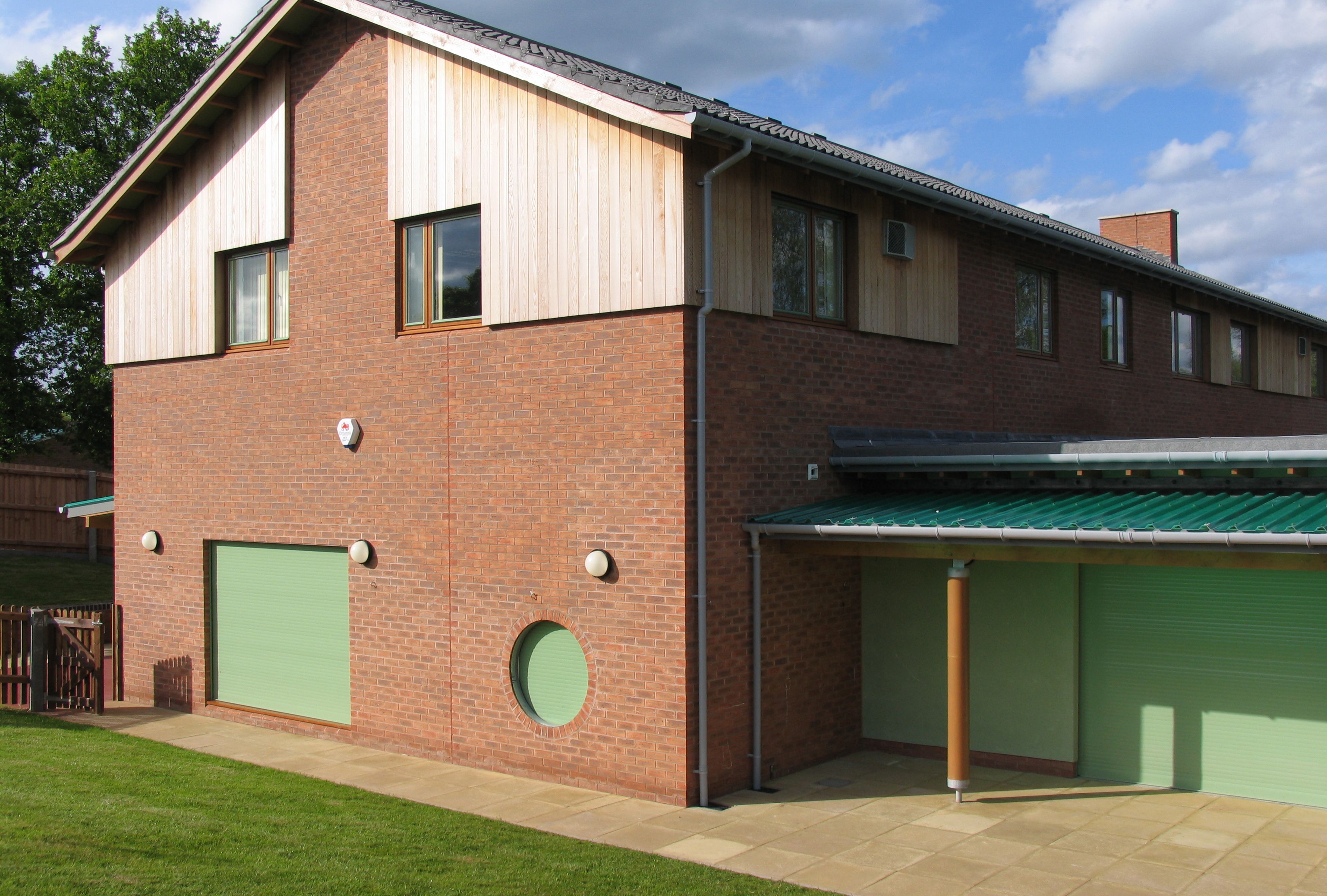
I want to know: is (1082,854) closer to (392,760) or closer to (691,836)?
(691,836)

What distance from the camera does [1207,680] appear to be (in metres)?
10.1

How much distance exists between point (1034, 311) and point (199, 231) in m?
10.7

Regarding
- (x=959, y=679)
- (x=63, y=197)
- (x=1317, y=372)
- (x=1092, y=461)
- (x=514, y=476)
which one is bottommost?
(x=959, y=679)

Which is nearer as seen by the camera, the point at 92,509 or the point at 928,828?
the point at 928,828

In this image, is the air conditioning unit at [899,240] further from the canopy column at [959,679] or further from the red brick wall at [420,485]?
the canopy column at [959,679]

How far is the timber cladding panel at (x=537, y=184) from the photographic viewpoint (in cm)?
981

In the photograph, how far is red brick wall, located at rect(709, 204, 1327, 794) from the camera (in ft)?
32.9

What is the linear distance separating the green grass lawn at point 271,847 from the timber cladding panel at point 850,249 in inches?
191

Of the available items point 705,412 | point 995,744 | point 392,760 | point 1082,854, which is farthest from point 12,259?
point 1082,854

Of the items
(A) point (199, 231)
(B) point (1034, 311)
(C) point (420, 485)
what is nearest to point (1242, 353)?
(B) point (1034, 311)

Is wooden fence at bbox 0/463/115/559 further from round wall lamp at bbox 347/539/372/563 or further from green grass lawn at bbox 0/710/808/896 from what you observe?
green grass lawn at bbox 0/710/808/896

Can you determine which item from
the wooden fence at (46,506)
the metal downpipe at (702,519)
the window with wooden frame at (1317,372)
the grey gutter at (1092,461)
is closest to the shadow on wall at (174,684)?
the metal downpipe at (702,519)

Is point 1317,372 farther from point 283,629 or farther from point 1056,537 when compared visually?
point 283,629

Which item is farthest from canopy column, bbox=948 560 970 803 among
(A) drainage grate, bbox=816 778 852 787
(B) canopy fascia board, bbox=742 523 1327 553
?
(A) drainage grate, bbox=816 778 852 787
